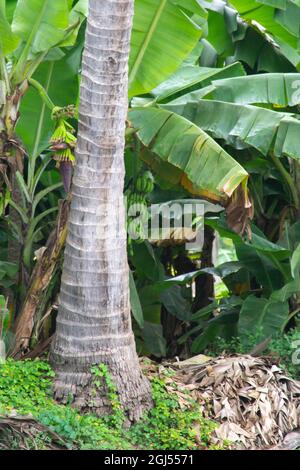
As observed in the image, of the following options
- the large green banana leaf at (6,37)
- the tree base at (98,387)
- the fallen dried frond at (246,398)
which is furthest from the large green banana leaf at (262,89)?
the tree base at (98,387)

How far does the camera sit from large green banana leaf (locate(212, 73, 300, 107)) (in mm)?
6562

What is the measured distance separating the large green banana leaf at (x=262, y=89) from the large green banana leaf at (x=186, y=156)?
84cm

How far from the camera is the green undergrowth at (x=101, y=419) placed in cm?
489

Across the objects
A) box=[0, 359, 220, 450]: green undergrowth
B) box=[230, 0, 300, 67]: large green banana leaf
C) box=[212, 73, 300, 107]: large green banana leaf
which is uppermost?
box=[230, 0, 300, 67]: large green banana leaf

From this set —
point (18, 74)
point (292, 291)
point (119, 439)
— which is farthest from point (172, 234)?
point (119, 439)

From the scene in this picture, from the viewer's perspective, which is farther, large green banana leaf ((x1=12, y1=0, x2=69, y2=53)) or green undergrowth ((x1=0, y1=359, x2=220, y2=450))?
large green banana leaf ((x1=12, y1=0, x2=69, y2=53))

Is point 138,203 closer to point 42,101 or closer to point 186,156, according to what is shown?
point 186,156

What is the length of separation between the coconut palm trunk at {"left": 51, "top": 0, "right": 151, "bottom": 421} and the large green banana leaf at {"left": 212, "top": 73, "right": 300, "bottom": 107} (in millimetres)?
1632

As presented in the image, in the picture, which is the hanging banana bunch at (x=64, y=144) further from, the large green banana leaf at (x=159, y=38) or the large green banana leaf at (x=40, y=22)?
the large green banana leaf at (x=159, y=38)

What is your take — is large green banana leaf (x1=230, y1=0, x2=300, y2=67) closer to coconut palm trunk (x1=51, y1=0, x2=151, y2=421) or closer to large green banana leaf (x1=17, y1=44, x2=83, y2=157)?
large green banana leaf (x1=17, y1=44, x2=83, y2=157)

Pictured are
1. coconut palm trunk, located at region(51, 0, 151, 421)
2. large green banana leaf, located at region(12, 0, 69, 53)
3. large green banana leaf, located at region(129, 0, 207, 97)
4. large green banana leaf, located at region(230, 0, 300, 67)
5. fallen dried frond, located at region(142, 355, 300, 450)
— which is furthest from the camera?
large green banana leaf, located at region(230, 0, 300, 67)

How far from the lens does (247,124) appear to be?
619cm

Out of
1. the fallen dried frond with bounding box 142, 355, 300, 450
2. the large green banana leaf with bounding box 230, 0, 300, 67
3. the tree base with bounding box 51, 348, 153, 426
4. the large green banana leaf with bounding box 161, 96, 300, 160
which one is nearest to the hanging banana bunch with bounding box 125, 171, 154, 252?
the large green banana leaf with bounding box 161, 96, 300, 160

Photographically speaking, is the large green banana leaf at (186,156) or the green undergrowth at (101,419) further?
the large green banana leaf at (186,156)
